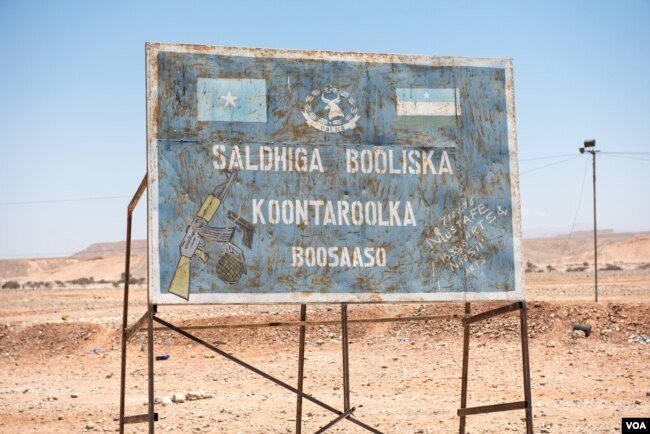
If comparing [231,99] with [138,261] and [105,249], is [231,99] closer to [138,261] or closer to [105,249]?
[138,261]

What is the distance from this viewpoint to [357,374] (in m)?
17.4

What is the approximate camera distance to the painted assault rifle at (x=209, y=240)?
7973 mm

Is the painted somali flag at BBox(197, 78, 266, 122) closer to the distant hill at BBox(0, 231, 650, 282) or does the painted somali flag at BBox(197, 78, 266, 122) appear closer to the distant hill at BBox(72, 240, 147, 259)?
the distant hill at BBox(0, 231, 650, 282)

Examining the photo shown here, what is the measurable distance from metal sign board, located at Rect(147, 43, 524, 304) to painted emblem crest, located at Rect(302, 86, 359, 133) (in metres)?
0.01

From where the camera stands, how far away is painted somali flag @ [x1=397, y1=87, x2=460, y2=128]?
345 inches

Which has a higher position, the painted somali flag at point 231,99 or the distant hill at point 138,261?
the painted somali flag at point 231,99

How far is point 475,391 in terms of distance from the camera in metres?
15.8

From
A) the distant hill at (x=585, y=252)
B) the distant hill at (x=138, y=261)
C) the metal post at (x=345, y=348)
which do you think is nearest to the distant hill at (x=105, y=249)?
the distant hill at (x=138, y=261)

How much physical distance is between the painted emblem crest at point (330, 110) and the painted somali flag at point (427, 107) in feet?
1.65

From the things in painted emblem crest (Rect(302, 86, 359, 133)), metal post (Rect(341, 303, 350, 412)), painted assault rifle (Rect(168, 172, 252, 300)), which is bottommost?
metal post (Rect(341, 303, 350, 412))

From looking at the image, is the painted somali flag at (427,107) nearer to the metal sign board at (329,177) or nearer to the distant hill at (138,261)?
the metal sign board at (329,177)

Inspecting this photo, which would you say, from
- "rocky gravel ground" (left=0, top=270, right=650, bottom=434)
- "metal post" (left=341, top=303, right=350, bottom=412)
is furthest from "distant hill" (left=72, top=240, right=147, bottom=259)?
"metal post" (left=341, top=303, right=350, bottom=412)

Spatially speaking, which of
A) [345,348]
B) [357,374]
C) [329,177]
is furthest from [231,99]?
[357,374]

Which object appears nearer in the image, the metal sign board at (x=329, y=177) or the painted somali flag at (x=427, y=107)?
the metal sign board at (x=329, y=177)
